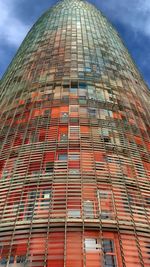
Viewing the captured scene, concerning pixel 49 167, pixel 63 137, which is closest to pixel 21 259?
pixel 49 167

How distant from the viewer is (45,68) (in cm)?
A: 3994

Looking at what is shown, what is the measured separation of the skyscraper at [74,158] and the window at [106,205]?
0.06 meters

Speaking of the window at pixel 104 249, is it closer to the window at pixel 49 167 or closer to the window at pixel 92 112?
the window at pixel 49 167

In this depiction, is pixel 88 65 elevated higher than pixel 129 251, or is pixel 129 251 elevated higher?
pixel 88 65

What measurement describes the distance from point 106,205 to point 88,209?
1214mm

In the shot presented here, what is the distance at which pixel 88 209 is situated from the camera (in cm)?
2202

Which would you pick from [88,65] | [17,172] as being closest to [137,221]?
[17,172]

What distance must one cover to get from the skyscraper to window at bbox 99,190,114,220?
0.06 metres

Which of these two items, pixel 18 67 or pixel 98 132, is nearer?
pixel 98 132

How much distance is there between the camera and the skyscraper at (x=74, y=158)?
19.7m

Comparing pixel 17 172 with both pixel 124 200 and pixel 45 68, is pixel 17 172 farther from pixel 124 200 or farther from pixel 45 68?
pixel 45 68

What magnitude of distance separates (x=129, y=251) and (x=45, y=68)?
2504cm

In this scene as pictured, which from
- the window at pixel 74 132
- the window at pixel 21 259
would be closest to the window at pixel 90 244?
the window at pixel 21 259

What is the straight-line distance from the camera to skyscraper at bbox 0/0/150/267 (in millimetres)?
19703
